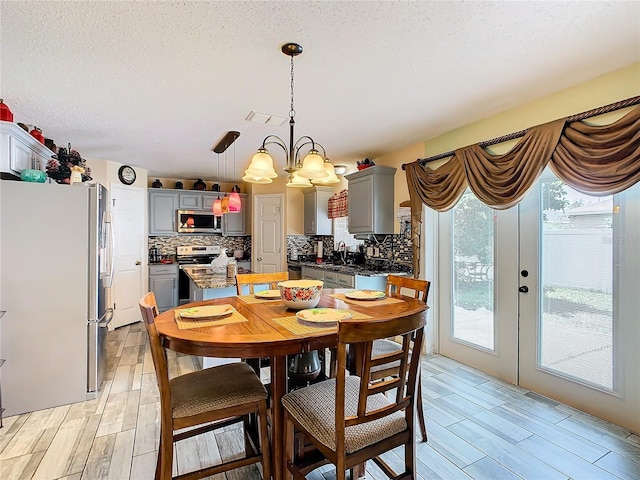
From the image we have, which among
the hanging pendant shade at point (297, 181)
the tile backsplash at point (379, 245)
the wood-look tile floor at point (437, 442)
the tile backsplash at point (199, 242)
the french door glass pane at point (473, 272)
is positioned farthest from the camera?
the tile backsplash at point (199, 242)

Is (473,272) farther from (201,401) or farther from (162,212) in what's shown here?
(162,212)

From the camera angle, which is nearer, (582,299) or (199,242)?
(582,299)

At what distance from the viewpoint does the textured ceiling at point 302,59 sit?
160 cm

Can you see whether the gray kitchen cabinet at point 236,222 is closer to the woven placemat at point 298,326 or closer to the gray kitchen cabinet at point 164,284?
the gray kitchen cabinet at point 164,284

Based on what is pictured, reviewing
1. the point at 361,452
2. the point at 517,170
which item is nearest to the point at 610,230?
the point at 517,170

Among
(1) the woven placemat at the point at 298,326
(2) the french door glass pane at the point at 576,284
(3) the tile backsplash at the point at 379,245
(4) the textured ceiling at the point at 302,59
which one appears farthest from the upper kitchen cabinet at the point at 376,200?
(1) the woven placemat at the point at 298,326

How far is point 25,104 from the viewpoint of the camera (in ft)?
8.68

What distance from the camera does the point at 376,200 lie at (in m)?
4.06

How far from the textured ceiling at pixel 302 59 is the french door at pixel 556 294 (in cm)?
93

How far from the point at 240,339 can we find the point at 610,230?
252 cm

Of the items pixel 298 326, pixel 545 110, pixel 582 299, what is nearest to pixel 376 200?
pixel 545 110

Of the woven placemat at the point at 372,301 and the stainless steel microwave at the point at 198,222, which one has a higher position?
the stainless steel microwave at the point at 198,222

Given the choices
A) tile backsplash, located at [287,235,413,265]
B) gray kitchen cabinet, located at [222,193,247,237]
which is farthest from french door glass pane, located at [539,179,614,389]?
gray kitchen cabinet, located at [222,193,247,237]

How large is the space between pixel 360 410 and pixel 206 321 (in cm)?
85
